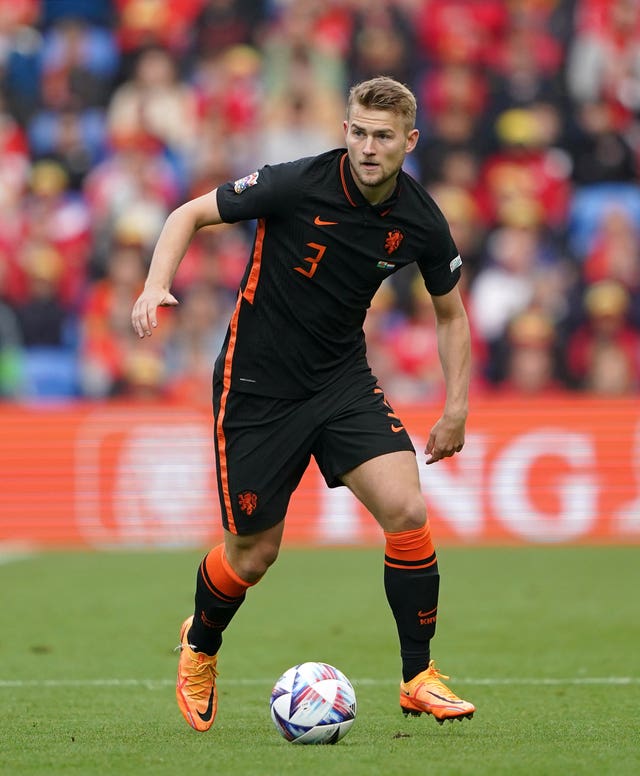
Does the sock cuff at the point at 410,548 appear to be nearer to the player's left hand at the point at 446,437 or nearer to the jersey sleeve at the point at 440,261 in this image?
the player's left hand at the point at 446,437

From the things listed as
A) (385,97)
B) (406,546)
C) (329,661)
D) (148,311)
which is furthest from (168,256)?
(329,661)

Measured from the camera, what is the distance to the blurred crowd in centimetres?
1470

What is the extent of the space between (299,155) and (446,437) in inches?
406

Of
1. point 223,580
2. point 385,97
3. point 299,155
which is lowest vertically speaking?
point 299,155

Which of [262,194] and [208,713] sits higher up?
[262,194]

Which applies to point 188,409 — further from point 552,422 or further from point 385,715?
point 385,715

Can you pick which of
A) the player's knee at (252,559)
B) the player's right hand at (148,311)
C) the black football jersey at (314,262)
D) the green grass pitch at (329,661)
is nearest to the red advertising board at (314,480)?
the green grass pitch at (329,661)

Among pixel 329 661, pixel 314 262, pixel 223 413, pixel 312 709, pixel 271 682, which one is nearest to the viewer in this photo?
pixel 312 709

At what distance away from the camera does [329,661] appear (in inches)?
306

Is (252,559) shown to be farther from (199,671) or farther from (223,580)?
(199,671)

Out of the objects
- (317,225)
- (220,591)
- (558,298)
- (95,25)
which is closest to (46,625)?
(220,591)

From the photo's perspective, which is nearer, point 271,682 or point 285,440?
point 285,440

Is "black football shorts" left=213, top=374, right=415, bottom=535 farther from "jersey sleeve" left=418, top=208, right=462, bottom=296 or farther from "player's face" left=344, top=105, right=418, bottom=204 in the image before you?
"player's face" left=344, top=105, right=418, bottom=204

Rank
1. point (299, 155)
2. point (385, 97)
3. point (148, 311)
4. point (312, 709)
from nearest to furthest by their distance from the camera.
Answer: point (148, 311) → point (312, 709) → point (385, 97) → point (299, 155)
